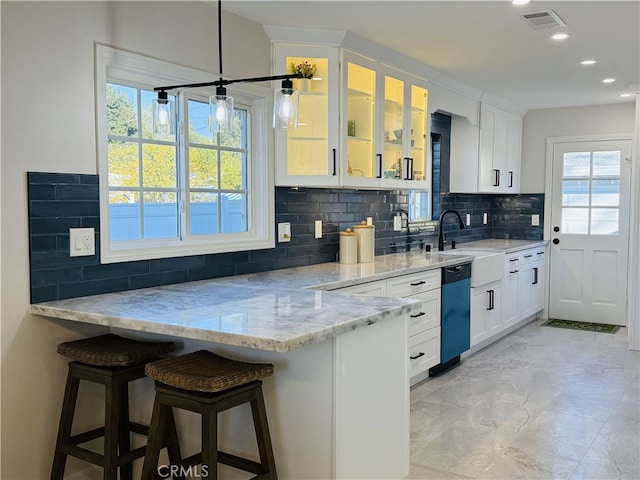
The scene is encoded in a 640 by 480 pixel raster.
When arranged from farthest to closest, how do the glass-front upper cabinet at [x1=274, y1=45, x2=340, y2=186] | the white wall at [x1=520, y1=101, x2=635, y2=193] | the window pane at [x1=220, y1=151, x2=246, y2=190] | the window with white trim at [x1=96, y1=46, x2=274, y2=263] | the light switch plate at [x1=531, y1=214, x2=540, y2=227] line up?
the light switch plate at [x1=531, y1=214, x2=540, y2=227] < the white wall at [x1=520, y1=101, x2=635, y2=193] < the glass-front upper cabinet at [x1=274, y1=45, x2=340, y2=186] < the window pane at [x1=220, y1=151, x2=246, y2=190] < the window with white trim at [x1=96, y1=46, x2=274, y2=263]

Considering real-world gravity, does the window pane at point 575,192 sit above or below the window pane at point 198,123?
below

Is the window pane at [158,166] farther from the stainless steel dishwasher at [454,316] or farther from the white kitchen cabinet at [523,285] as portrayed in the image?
the white kitchen cabinet at [523,285]

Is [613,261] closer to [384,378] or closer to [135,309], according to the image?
[384,378]

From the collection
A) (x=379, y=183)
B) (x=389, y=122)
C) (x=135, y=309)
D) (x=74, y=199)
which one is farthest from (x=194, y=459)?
(x=389, y=122)

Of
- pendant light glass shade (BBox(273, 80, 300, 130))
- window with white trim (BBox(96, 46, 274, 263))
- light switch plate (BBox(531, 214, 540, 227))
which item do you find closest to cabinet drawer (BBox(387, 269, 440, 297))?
window with white trim (BBox(96, 46, 274, 263))

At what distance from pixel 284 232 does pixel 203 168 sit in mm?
715

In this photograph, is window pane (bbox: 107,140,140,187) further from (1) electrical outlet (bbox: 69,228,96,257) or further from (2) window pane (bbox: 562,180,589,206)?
(2) window pane (bbox: 562,180,589,206)

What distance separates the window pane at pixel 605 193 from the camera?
6.34 m

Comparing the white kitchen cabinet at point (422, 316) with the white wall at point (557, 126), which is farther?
the white wall at point (557, 126)

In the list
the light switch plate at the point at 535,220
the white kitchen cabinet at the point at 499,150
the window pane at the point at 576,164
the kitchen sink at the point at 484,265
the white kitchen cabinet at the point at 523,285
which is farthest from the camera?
the light switch plate at the point at 535,220

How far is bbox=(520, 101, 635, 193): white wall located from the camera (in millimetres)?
6297

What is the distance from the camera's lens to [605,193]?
6.41 meters

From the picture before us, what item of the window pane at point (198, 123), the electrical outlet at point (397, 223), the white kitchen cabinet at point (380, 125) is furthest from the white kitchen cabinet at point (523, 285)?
the window pane at point (198, 123)

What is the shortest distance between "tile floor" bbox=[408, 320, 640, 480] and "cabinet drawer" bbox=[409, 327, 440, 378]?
0.57ft
